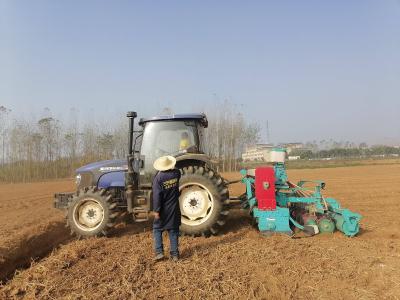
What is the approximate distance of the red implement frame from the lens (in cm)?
666

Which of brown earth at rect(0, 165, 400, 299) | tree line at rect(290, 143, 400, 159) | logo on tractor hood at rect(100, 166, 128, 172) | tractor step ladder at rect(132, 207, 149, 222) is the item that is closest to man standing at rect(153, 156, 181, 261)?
brown earth at rect(0, 165, 400, 299)

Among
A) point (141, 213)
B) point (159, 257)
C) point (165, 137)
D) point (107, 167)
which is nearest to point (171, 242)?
point (159, 257)

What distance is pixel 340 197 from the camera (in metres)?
13.5

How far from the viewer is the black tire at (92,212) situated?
6.63m

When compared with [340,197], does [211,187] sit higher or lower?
higher

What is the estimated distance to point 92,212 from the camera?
22.1ft

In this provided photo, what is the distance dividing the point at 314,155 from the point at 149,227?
207 feet

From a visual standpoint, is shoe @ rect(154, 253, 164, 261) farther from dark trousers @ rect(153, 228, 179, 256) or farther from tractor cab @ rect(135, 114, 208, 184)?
tractor cab @ rect(135, 114, 208, 184)

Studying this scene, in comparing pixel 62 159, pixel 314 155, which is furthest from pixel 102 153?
pixel 314 155

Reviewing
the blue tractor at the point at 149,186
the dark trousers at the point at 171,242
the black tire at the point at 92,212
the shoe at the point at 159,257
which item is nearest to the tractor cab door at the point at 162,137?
the blue tractor at the point at 149,186

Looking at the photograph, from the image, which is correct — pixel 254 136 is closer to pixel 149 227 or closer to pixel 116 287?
pixel 149 227

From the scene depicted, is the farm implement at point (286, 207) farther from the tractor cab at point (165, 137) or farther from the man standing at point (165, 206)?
the man standing at point (165, 206)

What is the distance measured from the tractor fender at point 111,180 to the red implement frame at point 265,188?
2.58m

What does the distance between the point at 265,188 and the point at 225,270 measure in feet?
7.82
